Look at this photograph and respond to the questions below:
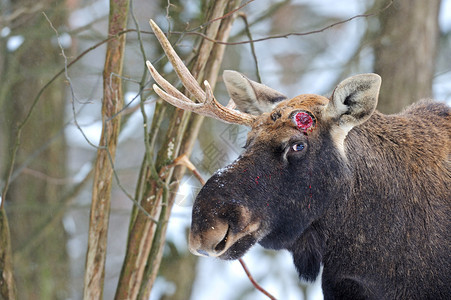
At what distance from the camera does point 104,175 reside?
4.54 m

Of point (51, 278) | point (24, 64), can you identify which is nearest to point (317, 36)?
point (24, 64)

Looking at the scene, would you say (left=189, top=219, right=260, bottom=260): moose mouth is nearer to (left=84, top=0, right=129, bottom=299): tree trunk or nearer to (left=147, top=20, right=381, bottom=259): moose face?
(left=147, top=20, right=381, bottom=259): moose face

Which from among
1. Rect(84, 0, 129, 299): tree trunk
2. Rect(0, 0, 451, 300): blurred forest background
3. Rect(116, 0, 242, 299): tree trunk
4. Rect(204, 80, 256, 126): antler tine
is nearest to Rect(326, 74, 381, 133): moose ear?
Rect(204, 80, 256, 126): antler tine

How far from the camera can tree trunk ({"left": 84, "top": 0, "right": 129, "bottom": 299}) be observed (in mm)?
4492

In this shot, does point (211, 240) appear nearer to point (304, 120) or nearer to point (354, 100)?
point (304, 120)

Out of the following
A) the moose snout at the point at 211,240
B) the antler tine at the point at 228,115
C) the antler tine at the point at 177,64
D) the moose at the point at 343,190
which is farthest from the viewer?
the antler tine at the point at 228,115

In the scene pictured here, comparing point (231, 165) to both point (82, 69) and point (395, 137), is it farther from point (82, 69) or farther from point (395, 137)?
point (82, 69)

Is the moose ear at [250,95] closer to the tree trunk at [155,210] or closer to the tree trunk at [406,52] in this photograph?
the tree trunk at [155,210]

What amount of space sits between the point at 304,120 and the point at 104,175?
1.80m

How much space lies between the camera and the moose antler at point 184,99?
3.47 metres

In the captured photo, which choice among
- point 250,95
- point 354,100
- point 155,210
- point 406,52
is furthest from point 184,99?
point 406,52

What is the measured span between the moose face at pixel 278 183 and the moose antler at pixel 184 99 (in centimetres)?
17

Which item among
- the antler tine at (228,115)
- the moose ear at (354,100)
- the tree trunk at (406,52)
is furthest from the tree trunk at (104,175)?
the tree trunk at (406,52)

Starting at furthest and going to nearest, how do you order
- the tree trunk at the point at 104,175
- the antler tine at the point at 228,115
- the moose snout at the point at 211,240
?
the tree trunk at the point at 104,175 → the antler tine at the point at 228,115 → the moose snout at the point at 211,240
